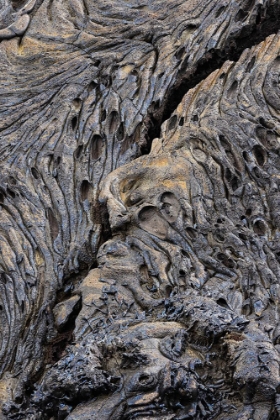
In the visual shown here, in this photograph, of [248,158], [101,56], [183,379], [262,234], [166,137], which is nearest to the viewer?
[183,379]

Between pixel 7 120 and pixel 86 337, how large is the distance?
6.68 ft

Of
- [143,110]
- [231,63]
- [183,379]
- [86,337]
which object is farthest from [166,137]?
[183,379]

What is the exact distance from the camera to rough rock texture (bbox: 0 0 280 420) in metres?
4.20

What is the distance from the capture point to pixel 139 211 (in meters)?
5.18

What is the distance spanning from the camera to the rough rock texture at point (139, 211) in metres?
4.20

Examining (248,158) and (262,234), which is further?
(248,158)

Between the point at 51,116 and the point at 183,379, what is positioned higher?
the point at 51,116

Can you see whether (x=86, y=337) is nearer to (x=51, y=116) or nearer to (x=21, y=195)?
(x=21, y=195)

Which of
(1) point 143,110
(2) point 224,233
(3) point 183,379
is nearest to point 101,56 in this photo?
(1) point 143,110

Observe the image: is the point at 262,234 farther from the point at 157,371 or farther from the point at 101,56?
the point at 101,56

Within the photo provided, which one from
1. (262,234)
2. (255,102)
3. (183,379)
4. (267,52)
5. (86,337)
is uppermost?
(267,52)

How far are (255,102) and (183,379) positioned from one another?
219 cm

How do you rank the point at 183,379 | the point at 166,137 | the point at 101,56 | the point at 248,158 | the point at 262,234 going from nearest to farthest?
the point at 183,379 < the point at 262,234 < the point at 248,158 < the point at 166,137 < the point at 101,56

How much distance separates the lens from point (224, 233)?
5.03 metres
